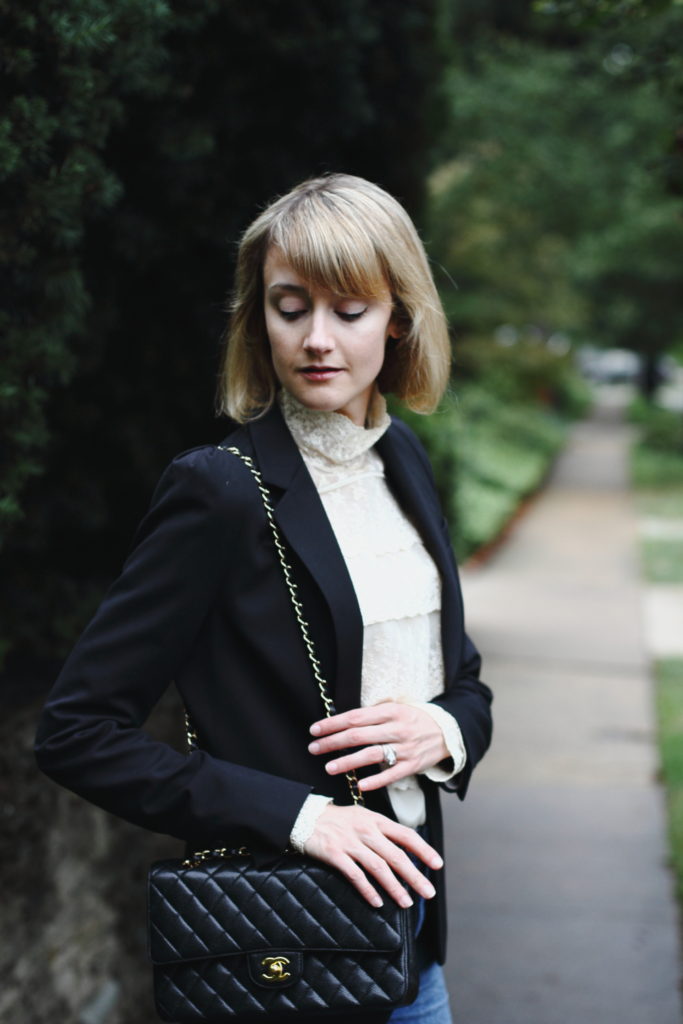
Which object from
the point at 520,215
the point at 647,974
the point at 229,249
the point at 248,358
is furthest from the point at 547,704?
the point at 520,215

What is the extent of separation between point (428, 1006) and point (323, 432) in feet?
3.19

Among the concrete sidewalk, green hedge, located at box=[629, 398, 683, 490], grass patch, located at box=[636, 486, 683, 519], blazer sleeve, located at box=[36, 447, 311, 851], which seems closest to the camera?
blazer sleeve, located at box=[36, 447, 311, 851]

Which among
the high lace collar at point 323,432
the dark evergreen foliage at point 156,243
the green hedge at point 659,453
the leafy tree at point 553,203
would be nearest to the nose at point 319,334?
the high lace collar at point 323,432

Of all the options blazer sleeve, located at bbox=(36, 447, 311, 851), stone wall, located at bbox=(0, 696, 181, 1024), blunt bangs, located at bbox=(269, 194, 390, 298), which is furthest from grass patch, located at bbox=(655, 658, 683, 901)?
blunt bangs, located at bbox=(269, 194, 390, 298)

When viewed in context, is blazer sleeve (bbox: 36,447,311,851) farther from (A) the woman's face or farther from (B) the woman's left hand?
(A) the woman's face

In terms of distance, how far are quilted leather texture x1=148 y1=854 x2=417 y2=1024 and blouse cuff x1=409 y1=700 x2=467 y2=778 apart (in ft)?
0.90

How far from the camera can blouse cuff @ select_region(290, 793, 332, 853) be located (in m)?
1.64

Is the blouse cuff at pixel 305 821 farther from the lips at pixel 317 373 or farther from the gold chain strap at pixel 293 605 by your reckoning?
Result: the lips at pixel 317 373

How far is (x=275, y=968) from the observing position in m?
1.63

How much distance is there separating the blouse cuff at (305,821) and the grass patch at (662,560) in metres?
9.97

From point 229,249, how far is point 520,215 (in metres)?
14.6

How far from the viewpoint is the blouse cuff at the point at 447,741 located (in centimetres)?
185

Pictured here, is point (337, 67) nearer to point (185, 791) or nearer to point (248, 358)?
point (248, 358)

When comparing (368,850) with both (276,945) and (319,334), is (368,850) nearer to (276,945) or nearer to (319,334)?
(276,945)
